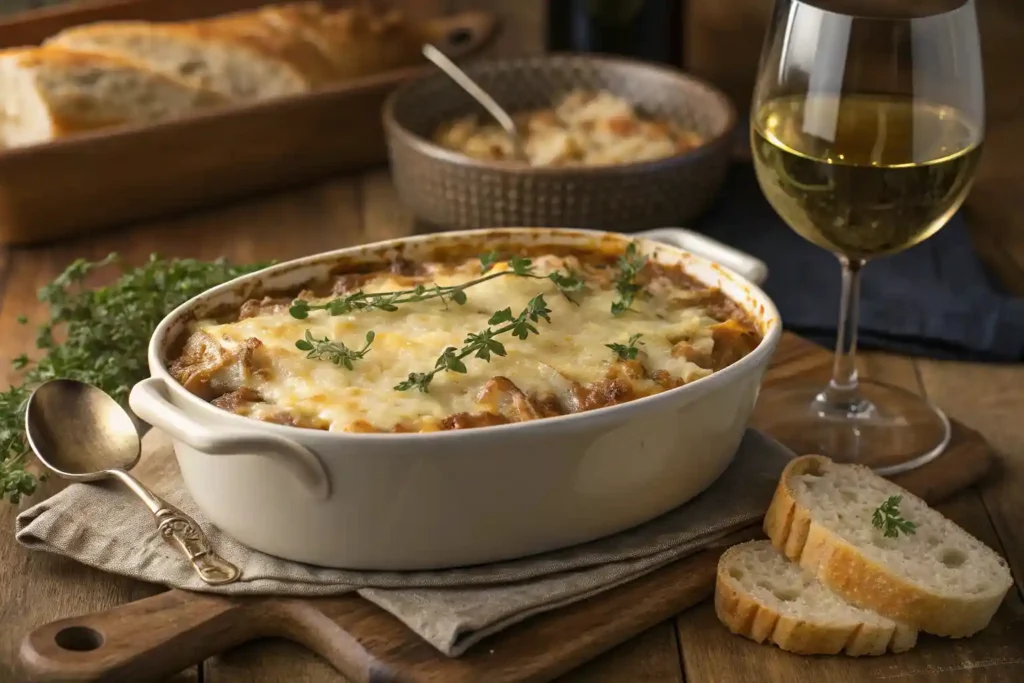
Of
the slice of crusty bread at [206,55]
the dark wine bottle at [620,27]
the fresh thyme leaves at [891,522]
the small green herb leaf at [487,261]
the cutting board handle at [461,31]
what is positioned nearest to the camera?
the fresh thyme leaves at [891,522]

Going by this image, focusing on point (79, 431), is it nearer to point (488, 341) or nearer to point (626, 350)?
point (488, 341)

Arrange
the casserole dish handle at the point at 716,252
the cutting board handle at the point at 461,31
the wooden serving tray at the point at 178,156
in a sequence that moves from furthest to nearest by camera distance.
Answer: the cutting board handle at the point at 461,31, the wooden serving tray at the point at 178,156, the casserole dish handle at the point at 716,252

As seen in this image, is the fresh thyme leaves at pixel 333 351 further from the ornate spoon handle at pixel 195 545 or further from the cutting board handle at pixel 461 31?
the cutting board handle at pixel 461 31

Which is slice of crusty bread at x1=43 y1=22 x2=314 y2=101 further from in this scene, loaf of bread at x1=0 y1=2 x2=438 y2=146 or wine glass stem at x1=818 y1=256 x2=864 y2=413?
wine glass stem at x1=818 y1=256 x2=864 y2=413

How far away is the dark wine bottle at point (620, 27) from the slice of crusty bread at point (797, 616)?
1.91 metres

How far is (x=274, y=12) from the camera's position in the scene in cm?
334

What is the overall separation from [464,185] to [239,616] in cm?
127

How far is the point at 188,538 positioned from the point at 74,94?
152 centimetres

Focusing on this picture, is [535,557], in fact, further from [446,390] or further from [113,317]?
[113,317]

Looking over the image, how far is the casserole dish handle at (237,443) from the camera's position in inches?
59.9

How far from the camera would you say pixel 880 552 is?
166cm

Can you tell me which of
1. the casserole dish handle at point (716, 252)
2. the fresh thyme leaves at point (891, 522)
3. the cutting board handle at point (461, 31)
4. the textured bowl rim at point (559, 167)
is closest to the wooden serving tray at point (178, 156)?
Answer: the cutting board handle at point (461, 31)

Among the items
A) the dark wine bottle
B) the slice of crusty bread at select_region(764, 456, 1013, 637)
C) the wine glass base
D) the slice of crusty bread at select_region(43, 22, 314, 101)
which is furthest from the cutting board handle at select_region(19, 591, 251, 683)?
the dark wine bottle

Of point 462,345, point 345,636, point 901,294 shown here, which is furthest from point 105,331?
point 901,294
